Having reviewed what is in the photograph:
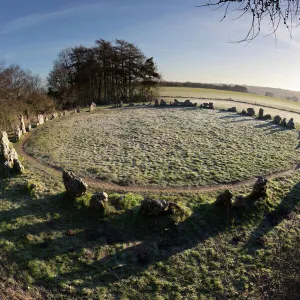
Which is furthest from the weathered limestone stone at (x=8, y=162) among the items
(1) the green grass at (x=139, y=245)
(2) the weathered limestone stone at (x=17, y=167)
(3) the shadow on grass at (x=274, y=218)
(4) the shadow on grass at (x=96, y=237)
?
(3) the shadow on grass at (x=274, y=218)

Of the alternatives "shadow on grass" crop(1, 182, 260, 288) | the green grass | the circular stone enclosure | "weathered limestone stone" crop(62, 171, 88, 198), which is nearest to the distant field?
the circular stone enclosure

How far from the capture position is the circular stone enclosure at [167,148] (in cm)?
1334

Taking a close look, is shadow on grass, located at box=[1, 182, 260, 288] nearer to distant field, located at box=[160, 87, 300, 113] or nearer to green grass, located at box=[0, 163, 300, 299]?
green grass, located at box=[0, 163, 300, 299]

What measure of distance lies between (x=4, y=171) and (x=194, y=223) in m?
9.01

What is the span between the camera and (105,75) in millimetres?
46188

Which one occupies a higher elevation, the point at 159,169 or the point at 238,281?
the point at 159,169

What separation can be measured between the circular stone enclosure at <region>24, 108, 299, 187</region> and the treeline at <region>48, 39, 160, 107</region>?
69.7 ft

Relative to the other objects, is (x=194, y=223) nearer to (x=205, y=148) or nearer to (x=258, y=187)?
(x=258, y=187)

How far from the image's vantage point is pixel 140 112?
29016 mm

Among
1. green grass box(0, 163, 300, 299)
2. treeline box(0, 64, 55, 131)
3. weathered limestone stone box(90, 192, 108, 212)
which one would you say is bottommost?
green grass box(0, 163, 300, 299)

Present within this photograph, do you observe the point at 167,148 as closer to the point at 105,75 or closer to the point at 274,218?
the point at 274,218

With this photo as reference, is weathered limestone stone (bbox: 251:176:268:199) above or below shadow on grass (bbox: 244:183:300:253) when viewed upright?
above

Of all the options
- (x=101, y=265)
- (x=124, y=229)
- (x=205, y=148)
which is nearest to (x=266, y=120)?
(x=205, y=148)

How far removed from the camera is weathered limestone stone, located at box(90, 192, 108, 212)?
1001cm
